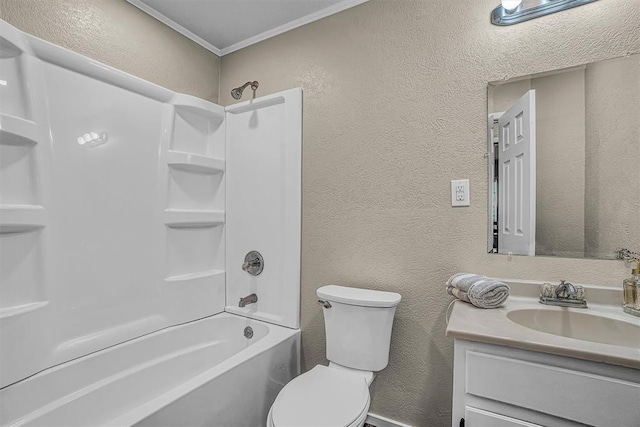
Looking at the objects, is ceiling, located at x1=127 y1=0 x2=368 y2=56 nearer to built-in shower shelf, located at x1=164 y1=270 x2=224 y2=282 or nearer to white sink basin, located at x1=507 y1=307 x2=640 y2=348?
built-in shower shelf, located at x1=164 y1=270 x2=224 y2=282

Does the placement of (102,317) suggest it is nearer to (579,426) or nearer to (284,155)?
(284,155)

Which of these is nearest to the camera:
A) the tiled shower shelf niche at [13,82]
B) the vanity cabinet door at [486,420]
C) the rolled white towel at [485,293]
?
the vanity cabinet door at [486,420]

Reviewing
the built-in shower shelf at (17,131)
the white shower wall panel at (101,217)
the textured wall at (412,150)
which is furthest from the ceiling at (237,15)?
the built-in shower shelf at (17,131)

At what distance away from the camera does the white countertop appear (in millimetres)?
849

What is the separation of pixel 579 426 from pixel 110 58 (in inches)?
98.9

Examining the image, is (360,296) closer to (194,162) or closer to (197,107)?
(194,162)

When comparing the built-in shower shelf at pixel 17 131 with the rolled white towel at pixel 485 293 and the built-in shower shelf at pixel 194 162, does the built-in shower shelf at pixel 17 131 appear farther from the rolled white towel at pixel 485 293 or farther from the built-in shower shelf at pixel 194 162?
the rolled white towel at pixel 485 293

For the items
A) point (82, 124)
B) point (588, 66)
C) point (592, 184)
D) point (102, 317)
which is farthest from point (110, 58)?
point (592, 184)

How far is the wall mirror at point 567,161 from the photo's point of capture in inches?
49.6

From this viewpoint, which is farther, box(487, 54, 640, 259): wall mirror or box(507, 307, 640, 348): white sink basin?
box(487, 54, 640, 259): wall mirror

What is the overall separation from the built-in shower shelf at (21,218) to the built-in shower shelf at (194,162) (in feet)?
2.29

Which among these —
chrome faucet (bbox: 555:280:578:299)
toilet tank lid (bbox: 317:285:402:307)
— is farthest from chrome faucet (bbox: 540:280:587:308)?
toilet tank lid (bbox: 317:285:402:307)

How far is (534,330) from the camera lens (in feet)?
3.52

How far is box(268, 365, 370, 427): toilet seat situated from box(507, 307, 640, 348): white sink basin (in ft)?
2.31
